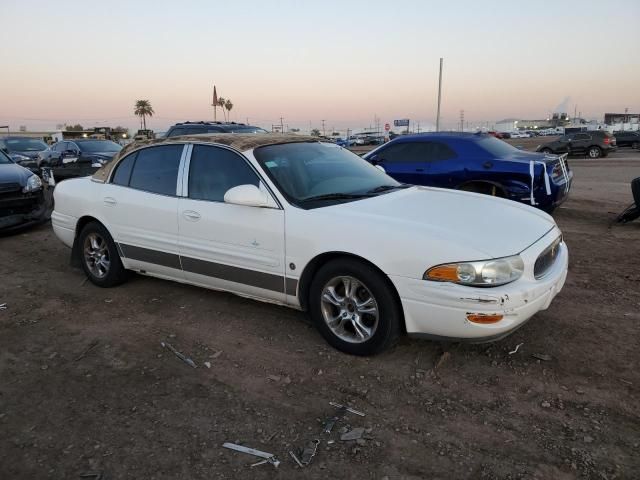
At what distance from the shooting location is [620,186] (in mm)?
12961

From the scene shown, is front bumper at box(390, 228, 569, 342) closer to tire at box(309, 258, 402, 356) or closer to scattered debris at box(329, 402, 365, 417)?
tire at box(309, 258, 402, 356)

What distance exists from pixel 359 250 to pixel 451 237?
61 cm

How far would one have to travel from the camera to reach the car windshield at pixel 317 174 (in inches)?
158

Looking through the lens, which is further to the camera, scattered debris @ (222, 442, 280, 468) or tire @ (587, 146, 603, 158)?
tire @ (587, 146, 603, 158)

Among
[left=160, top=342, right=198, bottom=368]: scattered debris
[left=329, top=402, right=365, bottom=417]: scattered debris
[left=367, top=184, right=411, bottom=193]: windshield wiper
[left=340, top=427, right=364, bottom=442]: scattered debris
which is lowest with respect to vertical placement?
[left=160, top=342, right=198, bottom=368]: scattered debris

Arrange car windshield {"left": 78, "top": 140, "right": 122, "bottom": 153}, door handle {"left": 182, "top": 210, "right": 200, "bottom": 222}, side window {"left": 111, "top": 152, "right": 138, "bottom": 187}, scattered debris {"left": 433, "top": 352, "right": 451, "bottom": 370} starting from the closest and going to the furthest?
1. scattered debris {"left": 433, "top": 352, "right": 451, "bottom": 370}
2. door handle {"left": 182, "top": 210, "right": 200, "bottom": 222}
3. side window {"left": 111, "top": 152, "right": 138, "bottom": 187}
4. car windshield {"left": 78, "top": 140, "right": 122, "bottom": 153}

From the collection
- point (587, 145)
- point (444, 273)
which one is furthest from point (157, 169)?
point (587, 145)

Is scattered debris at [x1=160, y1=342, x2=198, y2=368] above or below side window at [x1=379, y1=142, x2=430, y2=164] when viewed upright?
below

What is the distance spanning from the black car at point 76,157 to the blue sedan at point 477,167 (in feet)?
27.3

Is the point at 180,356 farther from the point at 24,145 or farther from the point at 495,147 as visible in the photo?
the point at 24,145

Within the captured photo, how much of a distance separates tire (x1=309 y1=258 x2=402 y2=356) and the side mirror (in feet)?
2.29

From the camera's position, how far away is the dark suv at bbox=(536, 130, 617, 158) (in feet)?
83.3

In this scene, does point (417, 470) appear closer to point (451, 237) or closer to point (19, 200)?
point (451, 237)

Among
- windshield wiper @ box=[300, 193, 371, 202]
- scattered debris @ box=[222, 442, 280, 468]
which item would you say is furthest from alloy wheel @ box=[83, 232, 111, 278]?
scattered debris @ box=[222, 442, 280, 468]
